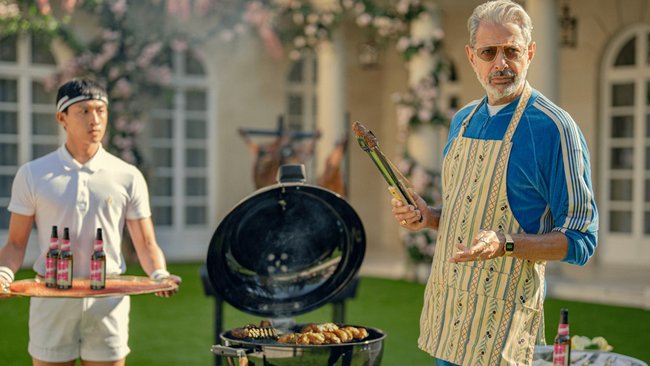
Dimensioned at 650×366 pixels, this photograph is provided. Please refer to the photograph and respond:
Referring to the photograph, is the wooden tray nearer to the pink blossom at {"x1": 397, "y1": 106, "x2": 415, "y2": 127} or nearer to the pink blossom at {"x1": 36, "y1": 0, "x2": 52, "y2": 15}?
the pink blossom at {"x1": 397, "y1": 106, "x2": 415, "y2": 127}

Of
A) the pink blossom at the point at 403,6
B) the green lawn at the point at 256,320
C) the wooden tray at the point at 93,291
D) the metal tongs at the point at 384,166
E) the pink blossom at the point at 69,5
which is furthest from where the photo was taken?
the pink blossom at the point at 69,5

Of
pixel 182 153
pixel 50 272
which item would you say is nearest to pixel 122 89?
pixel 182 153

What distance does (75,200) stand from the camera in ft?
12.9

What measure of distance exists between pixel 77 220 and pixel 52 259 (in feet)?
0.67

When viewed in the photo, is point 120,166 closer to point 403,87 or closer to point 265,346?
point 265,346

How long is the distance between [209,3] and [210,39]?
0.47 meters

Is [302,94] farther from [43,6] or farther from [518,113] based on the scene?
[518,113]

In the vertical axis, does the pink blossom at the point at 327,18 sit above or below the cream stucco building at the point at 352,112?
above

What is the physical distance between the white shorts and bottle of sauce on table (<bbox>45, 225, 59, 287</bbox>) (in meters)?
0.15

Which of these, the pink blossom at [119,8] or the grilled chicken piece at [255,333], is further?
the pink blossom at [119,8]

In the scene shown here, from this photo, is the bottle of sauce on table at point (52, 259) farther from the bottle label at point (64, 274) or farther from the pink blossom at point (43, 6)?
the pink blossom at point (43, 6)

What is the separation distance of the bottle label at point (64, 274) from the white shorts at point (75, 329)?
0.18m

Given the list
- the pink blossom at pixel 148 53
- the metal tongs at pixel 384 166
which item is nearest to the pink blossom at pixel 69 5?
the pink blossom at pixel 148 53

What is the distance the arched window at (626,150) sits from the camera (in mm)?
11086
